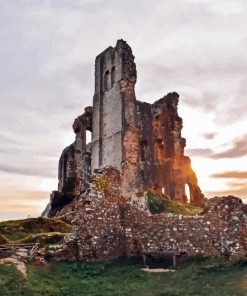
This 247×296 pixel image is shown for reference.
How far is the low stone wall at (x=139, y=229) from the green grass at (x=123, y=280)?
2.89 ft

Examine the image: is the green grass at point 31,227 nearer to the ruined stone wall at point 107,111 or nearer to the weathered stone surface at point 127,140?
the weathered stone surface at point 127,140

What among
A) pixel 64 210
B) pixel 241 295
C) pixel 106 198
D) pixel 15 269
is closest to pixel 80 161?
pixel 64 210

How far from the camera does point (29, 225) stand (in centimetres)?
2862

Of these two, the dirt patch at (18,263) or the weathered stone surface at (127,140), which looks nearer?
the dirt patch at (18,263)

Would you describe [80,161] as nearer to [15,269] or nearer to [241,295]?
[15,269]

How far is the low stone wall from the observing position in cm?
1628

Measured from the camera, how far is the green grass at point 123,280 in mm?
12867

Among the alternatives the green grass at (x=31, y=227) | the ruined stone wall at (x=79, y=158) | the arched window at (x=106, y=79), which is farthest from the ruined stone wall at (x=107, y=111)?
the green grass at (x=31, y=227)

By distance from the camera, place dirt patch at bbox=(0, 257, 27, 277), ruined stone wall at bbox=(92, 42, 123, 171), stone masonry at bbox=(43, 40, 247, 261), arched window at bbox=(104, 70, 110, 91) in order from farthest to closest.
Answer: arched window at bbox=(104, 70, 110, 91)
ruined stone wall at bbox=(92, 42, 123, 171)
stone masonry at bbox=(43, 40, 247, 261)
dirt patch at bbox=(0, 257, 27, 277)

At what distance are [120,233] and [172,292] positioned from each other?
6.53 m

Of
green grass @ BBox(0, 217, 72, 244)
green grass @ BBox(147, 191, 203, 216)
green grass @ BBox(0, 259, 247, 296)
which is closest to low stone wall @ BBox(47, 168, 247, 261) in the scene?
green grass @ BBox(0, 259, 247, 296)

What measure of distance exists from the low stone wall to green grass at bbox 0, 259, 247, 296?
0.88 m

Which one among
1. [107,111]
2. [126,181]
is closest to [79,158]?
[107,111]

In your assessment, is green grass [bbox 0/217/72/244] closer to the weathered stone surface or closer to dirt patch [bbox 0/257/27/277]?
dirt patch [bbox 0/257/27/277]
